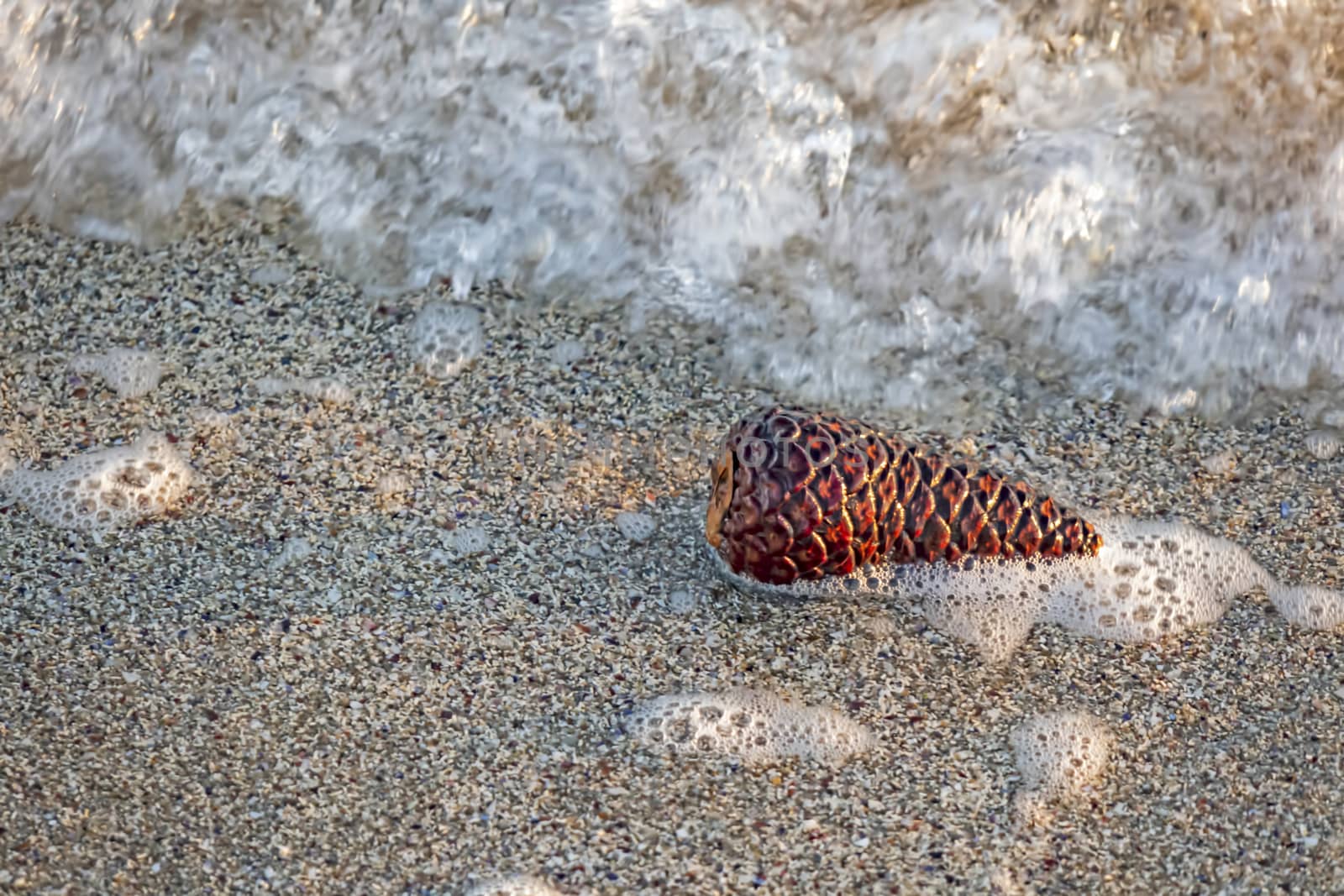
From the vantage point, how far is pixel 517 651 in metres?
1.96

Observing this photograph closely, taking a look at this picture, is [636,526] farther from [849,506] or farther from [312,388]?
[312,388]

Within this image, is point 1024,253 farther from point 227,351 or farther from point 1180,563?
point 227,351

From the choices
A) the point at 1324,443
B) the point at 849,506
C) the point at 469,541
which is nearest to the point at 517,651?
the point at 469,541

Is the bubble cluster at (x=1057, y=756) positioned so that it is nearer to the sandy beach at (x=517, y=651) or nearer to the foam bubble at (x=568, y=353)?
the sandy beach at (x=517, y=651)

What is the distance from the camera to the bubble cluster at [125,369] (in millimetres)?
2283

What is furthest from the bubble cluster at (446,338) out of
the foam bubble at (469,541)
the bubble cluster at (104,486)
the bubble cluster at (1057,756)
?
the bubble cluster at (1057,756)

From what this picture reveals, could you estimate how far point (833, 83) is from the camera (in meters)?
2.79

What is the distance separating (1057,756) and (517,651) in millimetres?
809

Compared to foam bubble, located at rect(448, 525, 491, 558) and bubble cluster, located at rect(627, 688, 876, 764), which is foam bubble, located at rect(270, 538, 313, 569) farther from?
bubble cluster, located at rect(627, 688, 876, 764)

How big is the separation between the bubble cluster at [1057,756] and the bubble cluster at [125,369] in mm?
1586

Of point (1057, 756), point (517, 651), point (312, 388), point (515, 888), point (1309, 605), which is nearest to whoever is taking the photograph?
point (515, 888)

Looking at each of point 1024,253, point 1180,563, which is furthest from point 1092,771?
point 1024,253

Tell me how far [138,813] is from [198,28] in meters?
1.83

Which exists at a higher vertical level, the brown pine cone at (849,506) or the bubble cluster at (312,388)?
the brown pine cone at (849,506)
